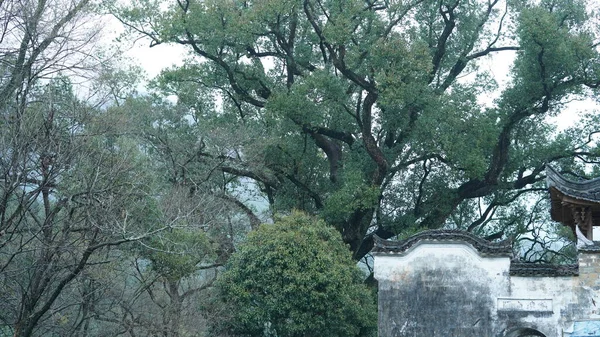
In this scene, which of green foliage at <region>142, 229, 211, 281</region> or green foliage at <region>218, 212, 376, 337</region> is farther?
green foliage at <region>218, 212, 376, 337</region>

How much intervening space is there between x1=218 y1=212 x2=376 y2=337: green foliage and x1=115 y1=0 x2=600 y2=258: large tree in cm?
357

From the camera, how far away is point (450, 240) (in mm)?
18844

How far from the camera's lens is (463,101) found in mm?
24312

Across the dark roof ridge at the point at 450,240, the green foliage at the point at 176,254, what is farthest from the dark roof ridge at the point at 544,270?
the green foliage at the point at 176,254

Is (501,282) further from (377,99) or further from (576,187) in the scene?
(377,99)

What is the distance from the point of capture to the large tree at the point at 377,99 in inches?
933

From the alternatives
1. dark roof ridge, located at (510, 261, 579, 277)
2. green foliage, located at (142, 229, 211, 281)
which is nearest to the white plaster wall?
dark roof ridge, located at (510, 261, 579, 277)

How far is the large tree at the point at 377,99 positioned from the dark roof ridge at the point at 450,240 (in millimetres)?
4405

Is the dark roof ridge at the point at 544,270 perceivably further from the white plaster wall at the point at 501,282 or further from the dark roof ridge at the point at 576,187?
the dark roof ridge at the point at 576,187

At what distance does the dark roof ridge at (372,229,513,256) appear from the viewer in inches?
731

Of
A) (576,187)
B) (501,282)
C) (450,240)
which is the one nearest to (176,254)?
(450,240)

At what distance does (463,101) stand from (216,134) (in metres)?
6.25

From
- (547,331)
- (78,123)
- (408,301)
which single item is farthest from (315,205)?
(78,123)

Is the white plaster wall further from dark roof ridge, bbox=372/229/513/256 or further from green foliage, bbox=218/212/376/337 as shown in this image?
green foliage, bbox=218/212/376/337
